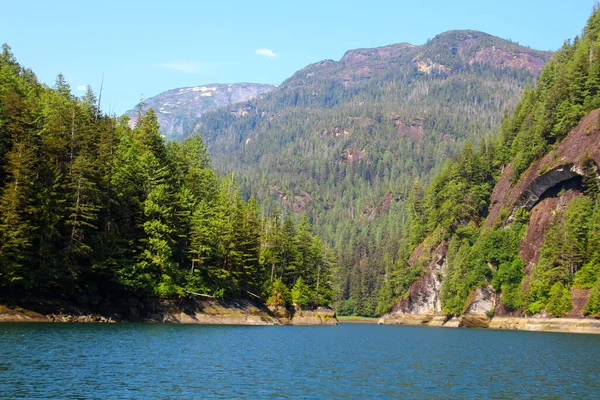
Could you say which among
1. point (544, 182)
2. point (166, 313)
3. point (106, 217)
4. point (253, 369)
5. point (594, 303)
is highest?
point (544, 182)

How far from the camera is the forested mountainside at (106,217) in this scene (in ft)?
214

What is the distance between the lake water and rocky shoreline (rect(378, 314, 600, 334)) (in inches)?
1568

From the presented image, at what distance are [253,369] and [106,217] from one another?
144ft

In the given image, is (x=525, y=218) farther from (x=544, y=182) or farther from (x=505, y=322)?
(x=505, y=322)

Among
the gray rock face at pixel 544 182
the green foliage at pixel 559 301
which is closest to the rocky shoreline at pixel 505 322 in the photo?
the green foliage at pixel 559 301

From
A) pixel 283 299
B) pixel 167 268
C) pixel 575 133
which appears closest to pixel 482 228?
pixel 575 133

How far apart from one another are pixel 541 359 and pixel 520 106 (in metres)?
126

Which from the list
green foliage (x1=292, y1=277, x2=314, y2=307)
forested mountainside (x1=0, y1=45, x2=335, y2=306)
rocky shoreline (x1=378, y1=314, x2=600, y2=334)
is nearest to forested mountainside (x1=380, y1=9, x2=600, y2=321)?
rocky shoreline (x1=378, y1=314, x2=600, y2=334)

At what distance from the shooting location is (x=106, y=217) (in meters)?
77.4

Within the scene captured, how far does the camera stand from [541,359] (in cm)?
5328

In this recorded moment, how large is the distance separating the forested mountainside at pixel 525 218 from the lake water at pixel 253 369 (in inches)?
2004

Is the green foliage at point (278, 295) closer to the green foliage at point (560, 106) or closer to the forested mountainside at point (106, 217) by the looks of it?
the forested mountainside at point (106, 217)

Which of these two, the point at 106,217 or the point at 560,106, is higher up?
the point at 560,106

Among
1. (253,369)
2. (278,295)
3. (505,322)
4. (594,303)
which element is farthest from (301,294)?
(253,369)
